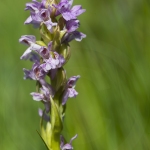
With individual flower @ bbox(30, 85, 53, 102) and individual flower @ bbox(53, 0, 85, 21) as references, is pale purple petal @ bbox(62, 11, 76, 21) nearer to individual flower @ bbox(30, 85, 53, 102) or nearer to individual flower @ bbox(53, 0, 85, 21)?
individual flower @ bbox(53, 0, 85, 21)

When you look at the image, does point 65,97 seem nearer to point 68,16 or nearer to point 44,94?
point 44,94

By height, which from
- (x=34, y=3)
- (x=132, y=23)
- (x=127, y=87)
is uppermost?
(x=34, y=3)

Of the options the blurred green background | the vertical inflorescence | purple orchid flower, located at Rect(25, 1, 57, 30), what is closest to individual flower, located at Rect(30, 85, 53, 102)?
the vertical inflorescence

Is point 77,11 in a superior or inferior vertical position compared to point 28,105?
superior

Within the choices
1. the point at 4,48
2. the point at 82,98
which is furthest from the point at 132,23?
the point at 4,48

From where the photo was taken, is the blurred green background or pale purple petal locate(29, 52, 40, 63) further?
the blurred green background

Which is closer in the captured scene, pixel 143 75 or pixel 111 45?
pixel 143 75

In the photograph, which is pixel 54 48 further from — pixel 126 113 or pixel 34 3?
pixel 126 113

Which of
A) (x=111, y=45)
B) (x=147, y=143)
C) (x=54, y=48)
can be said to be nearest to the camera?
(x=54, y=48)
